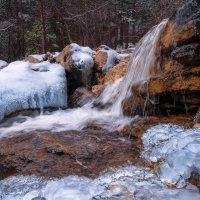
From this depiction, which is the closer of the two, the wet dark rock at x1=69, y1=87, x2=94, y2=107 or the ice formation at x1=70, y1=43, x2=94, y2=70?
the wet dark rock at x1=69, y1=87, x2=94, y2=107

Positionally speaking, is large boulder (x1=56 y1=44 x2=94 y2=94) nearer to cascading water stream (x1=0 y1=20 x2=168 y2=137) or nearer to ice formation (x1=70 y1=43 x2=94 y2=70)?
ice formation (x1=70 y1=43 x2=94 y2=70)

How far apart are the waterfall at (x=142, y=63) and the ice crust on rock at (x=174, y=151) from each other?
1309 millimetres

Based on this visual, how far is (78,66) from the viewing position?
26.1 ft

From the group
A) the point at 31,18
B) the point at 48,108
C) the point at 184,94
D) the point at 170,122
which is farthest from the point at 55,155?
the point at 31,18

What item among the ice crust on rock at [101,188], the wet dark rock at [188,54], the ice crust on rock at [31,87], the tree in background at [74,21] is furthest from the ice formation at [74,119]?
the tree in background at [74,21]

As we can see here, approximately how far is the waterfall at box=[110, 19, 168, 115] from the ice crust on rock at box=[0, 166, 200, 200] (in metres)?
2.26

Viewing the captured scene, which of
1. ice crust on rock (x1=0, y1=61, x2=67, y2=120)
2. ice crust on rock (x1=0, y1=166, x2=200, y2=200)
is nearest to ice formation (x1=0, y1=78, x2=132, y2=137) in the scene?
ice crust on rock (x1=0, y1=61, x2=67, y2=120)

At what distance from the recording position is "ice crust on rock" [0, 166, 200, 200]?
2594 millimetres

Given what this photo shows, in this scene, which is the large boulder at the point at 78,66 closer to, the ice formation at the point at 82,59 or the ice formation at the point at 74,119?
the ice formation at the point at 82,59

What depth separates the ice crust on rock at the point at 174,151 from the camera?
281 centimetres

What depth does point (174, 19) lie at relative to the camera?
180 inches

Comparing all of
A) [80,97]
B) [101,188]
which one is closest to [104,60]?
[80,97]

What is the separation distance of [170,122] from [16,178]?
2203 millimetres

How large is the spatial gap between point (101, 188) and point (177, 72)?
2415 millimetres
